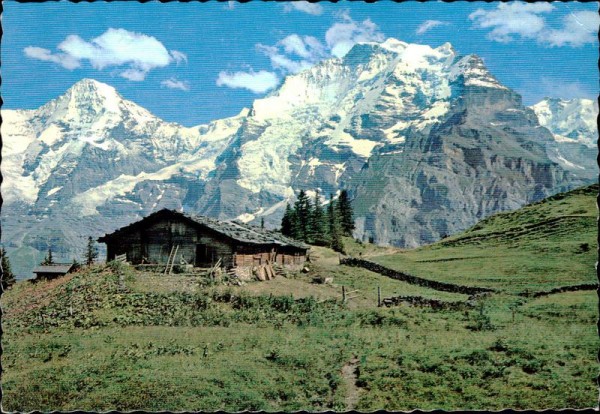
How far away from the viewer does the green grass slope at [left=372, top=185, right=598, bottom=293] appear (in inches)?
1855

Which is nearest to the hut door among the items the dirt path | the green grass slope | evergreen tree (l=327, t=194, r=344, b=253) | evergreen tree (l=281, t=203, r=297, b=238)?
the green grass slope

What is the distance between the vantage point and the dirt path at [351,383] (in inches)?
699

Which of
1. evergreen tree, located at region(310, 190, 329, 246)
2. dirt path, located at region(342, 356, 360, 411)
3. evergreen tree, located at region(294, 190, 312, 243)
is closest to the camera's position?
dirt path, located at region(342, 356, 360, 411)

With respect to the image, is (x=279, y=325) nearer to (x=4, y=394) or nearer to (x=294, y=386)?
(x=294, y=386)

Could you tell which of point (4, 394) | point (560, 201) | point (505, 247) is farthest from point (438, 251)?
point (4, 394)

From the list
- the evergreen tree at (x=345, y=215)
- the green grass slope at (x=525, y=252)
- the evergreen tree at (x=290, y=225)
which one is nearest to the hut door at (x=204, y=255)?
the green grass slope at (x=525, y=252)

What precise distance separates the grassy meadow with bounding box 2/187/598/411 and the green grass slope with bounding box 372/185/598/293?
4.65m

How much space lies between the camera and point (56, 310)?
95.8 feet

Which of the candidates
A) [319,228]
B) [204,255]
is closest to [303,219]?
[319,228]

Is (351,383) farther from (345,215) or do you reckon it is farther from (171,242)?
(345,215)

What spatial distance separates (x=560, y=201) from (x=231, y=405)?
78.7 meters

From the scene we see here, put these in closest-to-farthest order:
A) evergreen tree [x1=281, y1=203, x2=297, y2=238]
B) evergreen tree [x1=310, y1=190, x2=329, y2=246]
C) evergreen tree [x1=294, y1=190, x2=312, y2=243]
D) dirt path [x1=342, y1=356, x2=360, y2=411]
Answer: dirt path [x1=342, y1=356, x2=360, y2=411] < evergreen tree [x1=310, y1=190, x2=329, y2=246] < evergreen tree [x1=294, y1=190, x2=312, y2=243] < evergreen tree [x1=281, y1=203, x2=297, y2=238]

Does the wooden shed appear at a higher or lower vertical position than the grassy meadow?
higher

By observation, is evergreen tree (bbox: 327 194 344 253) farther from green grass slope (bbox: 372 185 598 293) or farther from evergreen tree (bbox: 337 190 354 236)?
green grass slope (bbox: 372 185 598 293)
